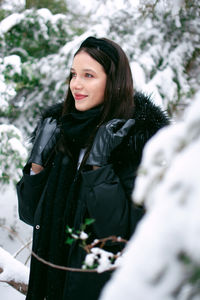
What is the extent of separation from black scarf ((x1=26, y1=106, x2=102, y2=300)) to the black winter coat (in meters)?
0.03

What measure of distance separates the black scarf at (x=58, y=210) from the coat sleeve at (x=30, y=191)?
5 cm

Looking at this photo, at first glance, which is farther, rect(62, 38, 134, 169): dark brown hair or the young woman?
rect(62, 38, 134, 169): dark brown hair

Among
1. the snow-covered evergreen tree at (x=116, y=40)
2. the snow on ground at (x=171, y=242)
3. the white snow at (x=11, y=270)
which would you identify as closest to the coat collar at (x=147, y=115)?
the snow on ground at (x=171, y=242)

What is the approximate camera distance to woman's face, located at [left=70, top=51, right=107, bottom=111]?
5.65 feet

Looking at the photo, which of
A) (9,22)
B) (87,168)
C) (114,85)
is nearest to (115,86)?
(114,85)

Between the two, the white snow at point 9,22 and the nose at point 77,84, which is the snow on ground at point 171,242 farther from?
the white snow at point 9,22

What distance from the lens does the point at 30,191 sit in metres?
1.82

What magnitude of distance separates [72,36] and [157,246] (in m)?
5.00

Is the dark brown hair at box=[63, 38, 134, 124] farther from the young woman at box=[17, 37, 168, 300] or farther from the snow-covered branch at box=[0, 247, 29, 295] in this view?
the snow-covered branch at box=[0, 247, 29, 295]

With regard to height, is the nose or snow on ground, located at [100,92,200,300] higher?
snow on ground, located at [100,92,200,300]

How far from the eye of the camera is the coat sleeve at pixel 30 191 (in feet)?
5.92

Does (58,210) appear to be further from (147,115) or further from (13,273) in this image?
(13,273)

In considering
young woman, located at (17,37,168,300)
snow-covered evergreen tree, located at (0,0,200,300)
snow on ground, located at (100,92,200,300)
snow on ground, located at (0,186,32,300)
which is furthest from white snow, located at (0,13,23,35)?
snow on ground, located at (100,92,200,300)

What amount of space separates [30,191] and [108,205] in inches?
24.0
